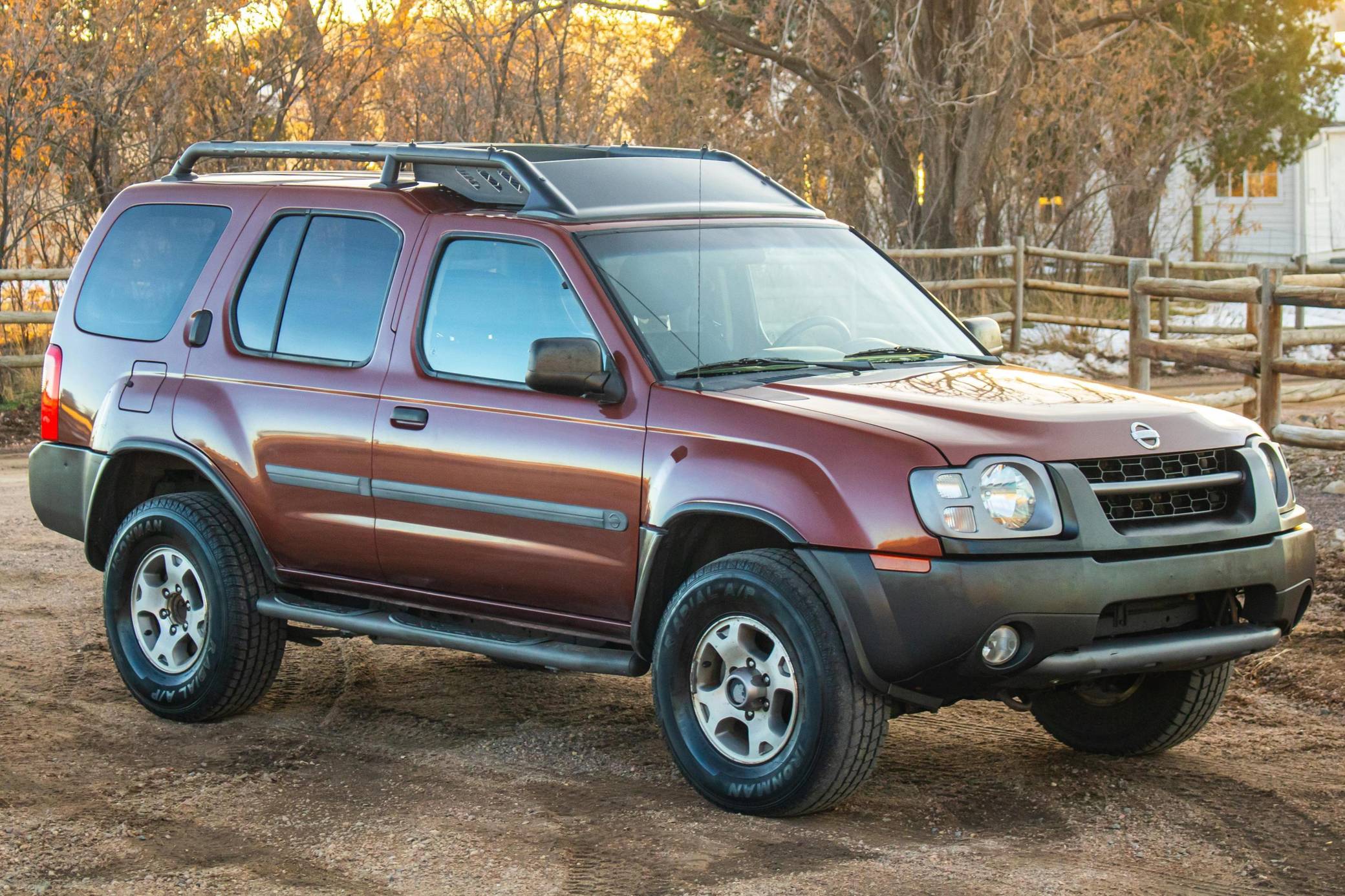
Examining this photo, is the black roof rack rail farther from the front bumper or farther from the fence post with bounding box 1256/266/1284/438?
the fence post with bounding box 1256/266/1284/438

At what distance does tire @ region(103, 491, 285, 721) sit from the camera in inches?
245

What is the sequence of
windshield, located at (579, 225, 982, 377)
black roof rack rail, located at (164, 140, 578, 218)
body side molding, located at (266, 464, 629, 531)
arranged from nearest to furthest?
body side molding, located at (266, 464, 629, 531) < windshield, located at (579, 225, 982, 377) < black roof rack rail, located at (164, 140, 578, 218)

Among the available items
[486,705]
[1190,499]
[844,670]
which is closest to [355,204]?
[486,705]

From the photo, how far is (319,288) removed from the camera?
6215 millimetres

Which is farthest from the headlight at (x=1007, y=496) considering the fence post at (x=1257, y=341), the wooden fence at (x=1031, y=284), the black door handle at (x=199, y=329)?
the wooden fence at (x=1031, y=284)

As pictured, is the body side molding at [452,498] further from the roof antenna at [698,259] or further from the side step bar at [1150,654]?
the side step bar at [1150,654]

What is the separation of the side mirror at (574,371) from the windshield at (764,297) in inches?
7.2

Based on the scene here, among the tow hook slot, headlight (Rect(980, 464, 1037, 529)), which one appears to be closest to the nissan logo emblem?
headlight (Rect(980, 464, 1037, 529))

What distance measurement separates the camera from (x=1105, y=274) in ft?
82.7

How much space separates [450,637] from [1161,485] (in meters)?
2.34

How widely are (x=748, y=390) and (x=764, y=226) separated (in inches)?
44.4

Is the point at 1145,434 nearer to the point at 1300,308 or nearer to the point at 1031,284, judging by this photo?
the point at 1031,284

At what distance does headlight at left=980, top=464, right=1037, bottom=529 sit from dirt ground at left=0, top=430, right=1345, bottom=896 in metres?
0.93

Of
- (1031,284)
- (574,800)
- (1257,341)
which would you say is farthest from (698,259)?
(1031,284)
